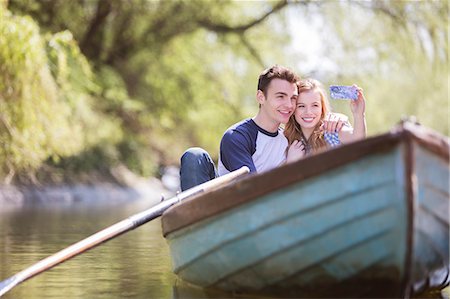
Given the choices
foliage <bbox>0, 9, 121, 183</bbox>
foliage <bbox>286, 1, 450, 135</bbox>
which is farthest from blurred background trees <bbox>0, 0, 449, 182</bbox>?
foliage <bbox>0, 9, 121, 183</bbox>

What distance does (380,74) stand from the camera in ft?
76.9

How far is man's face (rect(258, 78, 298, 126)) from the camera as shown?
672 cm

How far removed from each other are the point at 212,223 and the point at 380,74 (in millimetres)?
18498

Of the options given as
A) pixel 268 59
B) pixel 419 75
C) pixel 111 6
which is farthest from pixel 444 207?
pixel 268 59

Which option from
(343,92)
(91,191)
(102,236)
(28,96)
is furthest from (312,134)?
(91,191)

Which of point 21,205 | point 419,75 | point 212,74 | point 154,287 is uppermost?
point 212,74

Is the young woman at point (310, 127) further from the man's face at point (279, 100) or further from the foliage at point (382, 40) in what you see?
the foliage at point (382, 40)

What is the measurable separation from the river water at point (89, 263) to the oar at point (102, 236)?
10.7 inches

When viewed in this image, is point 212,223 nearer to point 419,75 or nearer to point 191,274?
point 191,274

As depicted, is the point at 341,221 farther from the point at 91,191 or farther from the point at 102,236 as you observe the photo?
the point at 91,191

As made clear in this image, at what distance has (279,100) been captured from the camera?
673 cm

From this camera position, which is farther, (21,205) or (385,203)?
(21,205)

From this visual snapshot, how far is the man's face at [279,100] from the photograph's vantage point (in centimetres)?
672

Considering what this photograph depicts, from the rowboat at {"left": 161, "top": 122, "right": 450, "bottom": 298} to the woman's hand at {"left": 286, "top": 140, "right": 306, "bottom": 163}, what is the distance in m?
1.28
